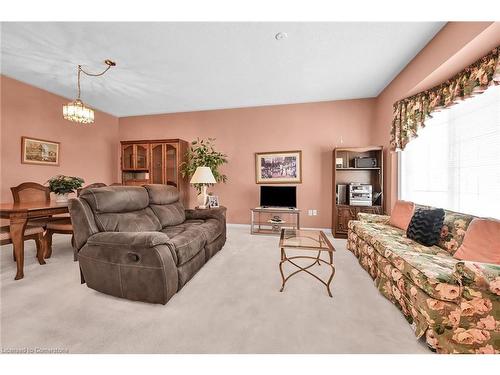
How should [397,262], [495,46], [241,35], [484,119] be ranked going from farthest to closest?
[241,35] → [484,119] → [495,46] → [397,262]

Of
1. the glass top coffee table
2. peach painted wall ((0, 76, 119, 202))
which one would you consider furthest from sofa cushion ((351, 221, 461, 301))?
peach painted wall ((0, 76, 119, 202))

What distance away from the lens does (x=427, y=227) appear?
199 centimetres

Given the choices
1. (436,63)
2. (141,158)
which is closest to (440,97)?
(436,63)

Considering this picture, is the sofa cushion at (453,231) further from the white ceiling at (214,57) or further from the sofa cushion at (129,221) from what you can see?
the sofa cushion at (129,221)

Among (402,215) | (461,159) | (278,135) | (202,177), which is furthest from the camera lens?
(278,135)

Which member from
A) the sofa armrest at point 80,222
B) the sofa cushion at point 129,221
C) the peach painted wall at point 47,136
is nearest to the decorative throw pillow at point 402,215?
the sofa cushion at point 129,221

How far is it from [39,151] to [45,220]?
1.60 metres

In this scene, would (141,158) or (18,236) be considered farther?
(141,158)

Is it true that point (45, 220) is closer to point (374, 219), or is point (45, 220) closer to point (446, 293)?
point (446, 293)

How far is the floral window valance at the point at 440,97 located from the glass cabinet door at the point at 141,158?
4960mm

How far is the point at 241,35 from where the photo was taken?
218 cm
